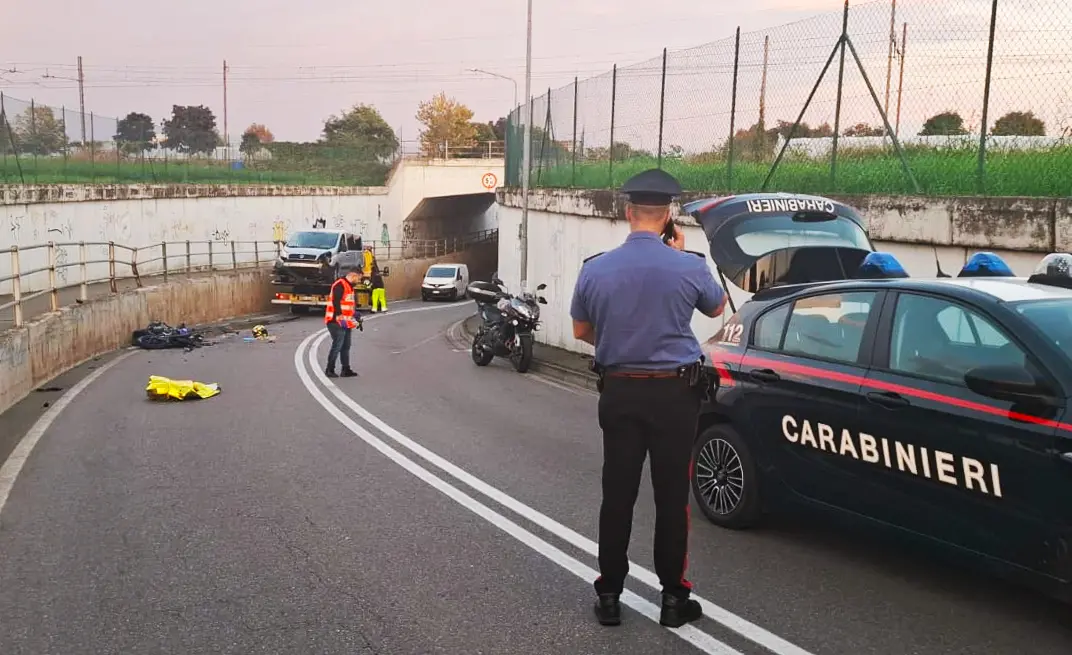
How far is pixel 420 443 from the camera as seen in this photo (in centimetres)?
925

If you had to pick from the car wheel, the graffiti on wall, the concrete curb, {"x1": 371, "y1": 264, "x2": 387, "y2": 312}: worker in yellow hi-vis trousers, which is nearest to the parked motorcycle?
the concrete curb

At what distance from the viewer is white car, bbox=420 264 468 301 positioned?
42.1 metres

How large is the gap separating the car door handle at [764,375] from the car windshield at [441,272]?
3705 cm

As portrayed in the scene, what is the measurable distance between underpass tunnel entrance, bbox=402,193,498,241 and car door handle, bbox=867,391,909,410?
Result: 49.1m

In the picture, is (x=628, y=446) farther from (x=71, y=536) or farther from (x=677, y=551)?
(x=71, y=536)

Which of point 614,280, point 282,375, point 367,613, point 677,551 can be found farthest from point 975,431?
point 282,375

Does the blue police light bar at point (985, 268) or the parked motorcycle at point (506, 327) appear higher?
the blue police light bar at point (985, 268)

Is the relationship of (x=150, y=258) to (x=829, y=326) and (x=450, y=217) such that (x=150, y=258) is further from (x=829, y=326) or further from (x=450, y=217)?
(x=829, y=326)

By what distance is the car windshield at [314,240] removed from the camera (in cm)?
3223

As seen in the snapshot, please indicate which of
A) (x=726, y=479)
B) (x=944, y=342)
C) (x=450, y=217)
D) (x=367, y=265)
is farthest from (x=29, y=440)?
(x=450, y=217)

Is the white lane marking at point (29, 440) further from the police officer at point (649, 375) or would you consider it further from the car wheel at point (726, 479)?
the car wheel at point (726, 479)

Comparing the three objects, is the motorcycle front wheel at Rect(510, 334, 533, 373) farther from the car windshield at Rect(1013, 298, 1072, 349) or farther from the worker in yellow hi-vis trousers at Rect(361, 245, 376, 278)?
the worker in yellow hi-vis trousers at Rect(361, 245, 376, 278)

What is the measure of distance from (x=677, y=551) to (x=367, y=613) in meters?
1.52

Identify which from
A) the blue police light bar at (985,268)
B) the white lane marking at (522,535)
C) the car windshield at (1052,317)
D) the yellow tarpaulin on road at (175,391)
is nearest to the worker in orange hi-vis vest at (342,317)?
the yellow tarpaulin on road at (175,391)
